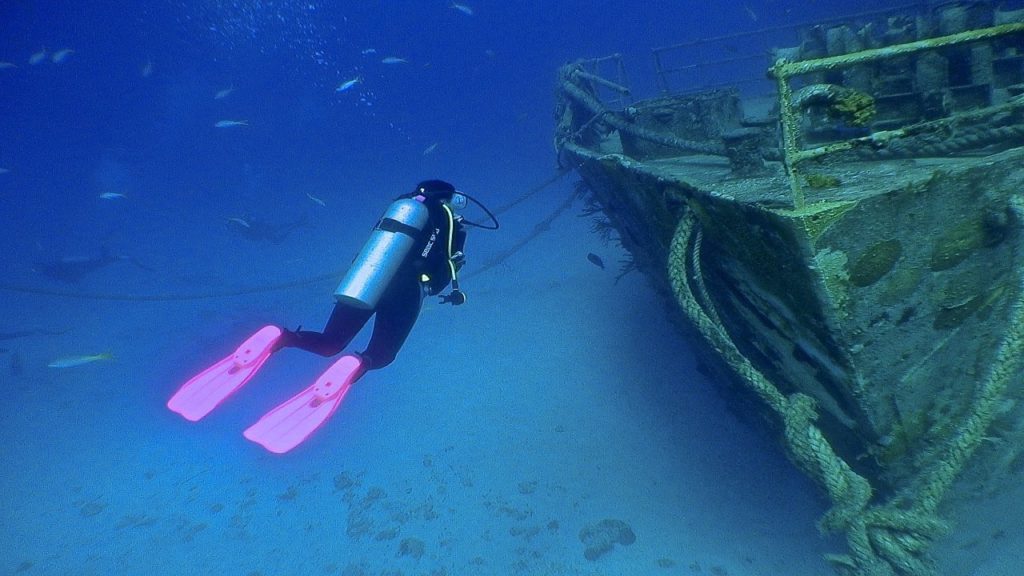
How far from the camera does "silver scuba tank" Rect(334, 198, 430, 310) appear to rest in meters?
4.37

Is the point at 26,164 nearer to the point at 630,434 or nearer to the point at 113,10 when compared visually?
the point at 113,10

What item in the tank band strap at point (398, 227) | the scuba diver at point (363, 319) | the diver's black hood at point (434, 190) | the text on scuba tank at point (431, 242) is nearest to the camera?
the scuba diver at point (363, 319)

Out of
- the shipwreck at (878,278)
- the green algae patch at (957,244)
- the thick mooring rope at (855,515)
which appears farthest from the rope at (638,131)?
the thick mooring rope at (855,515)

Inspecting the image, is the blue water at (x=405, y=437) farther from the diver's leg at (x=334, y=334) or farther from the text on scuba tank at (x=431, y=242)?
the text on scuba tank at (x=431, y=242)

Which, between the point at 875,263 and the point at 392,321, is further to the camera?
the point at 392,321

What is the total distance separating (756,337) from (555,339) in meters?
5.37

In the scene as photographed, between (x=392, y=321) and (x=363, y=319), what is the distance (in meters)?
0.25

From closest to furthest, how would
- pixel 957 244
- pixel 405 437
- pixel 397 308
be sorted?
pixel 957 244, pixel 397 308, pixel 405 437

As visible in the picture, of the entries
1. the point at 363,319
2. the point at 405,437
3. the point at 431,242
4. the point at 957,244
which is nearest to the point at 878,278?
the point at 957,244

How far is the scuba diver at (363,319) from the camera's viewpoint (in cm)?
435

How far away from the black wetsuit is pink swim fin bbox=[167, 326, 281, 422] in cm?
15

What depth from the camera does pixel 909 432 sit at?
9.43 feet

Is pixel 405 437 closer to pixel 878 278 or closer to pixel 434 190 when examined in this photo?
pixel 434 190

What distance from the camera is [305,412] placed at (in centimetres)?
435
